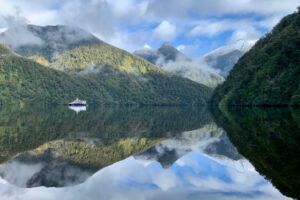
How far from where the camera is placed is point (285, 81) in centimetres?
13075

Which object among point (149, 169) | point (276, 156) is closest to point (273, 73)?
point (276, 156)

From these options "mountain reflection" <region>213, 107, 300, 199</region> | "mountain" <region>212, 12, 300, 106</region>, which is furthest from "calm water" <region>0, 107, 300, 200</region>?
"mountain" <region>212, 12, 300, 106</region>

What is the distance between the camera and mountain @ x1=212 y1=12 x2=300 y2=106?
130 m

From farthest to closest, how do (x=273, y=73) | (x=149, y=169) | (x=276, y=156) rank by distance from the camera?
(x=273, y=73), (x=276, y=156), (x=149, y=169)

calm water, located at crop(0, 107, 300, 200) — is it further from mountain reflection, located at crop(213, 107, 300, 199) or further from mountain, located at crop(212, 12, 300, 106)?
mountain, located at crop(212, 12, 300, 106)

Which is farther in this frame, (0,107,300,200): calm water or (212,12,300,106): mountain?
(212,12,300,106): mountain

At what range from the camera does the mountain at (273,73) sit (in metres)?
130

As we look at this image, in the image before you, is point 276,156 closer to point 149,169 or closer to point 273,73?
point 149,169

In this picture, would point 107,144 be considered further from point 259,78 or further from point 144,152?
point 259,78

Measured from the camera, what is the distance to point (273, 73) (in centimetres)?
14438

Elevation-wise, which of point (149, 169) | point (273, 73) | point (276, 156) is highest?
point (273, 73)

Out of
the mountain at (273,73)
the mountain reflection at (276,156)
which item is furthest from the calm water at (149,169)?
the mountain at (273,73)

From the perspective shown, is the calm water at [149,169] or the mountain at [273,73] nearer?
the calm water at [149,169]

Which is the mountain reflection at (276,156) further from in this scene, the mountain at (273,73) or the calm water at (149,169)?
the mountain at (273,73)
